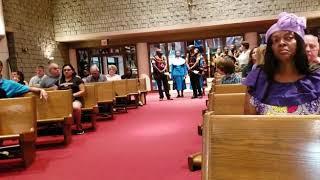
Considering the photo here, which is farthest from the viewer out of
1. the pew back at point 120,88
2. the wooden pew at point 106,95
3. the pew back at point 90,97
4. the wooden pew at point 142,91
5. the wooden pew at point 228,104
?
the wooden pew at point 142,91

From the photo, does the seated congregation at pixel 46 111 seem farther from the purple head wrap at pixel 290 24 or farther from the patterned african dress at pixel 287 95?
the purple head wrap at pixel 290 24

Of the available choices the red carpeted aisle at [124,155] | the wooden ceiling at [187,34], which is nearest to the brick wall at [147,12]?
the wooden ceiling at [187,34]

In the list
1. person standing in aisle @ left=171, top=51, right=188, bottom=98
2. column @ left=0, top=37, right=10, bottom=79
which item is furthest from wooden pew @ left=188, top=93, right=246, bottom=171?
column @ left=0, top=37, right=10, bottom=79

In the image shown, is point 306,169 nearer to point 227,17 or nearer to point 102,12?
point 227,17

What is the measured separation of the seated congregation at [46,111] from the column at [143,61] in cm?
691

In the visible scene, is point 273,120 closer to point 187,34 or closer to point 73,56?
point 187,34

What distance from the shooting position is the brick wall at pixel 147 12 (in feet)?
41.2

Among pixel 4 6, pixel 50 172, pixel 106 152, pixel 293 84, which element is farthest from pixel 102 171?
pixel 4 6

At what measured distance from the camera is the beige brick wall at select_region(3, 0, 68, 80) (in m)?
11.5

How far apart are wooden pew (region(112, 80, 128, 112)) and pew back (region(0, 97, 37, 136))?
439 centimetres

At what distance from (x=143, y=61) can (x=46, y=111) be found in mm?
9854

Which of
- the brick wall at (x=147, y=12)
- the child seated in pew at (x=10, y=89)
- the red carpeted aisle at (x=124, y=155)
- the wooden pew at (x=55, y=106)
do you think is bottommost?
the red carpeted aisle at (x=124, y=155)

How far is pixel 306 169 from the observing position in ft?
4.17

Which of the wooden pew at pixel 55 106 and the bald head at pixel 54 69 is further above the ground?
the bald head at pixel 54 69
